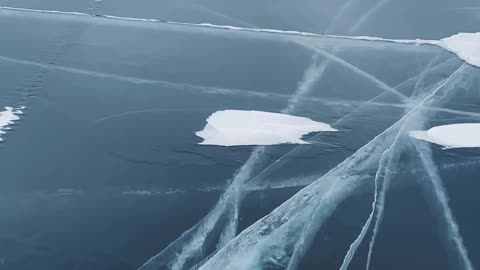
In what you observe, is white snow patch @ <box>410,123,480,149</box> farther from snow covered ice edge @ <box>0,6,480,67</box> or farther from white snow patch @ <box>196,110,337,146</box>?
snow covered ice edge @ <box>0,6,480,67</box>

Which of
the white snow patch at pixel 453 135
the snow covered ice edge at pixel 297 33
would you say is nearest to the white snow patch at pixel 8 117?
the snow covered ice edge at pixel 297 33

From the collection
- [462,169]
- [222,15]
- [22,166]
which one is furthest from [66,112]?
[462,169]

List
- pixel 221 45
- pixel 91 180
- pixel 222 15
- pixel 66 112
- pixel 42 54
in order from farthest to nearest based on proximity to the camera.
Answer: pixel 222 15, pixel 221 45, pixel 42 54, pixel 66 112, pixel 91 180

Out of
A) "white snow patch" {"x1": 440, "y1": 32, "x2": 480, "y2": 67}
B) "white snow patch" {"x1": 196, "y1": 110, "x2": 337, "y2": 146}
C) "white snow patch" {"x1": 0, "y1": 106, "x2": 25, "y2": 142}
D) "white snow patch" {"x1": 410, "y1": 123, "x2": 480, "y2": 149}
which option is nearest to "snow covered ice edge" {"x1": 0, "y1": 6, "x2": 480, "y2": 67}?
"white snow patch" {"x1": 440, "y1": 32, "x2": 480, "y2": 67}

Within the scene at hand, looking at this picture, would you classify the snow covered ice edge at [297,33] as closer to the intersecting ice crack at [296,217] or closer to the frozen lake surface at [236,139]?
the frozen lake surface at [236,139]

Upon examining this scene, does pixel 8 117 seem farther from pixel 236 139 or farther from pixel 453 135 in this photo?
pixel 453 135

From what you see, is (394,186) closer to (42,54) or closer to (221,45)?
(221,45)
